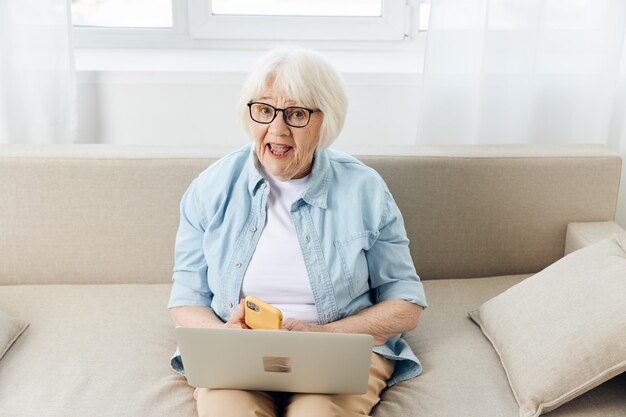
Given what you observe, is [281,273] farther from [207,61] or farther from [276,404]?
[207,61]

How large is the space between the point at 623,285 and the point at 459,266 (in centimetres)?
59

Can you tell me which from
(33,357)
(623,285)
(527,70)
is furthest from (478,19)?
(33,357)

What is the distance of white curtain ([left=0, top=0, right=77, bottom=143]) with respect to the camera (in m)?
2.30

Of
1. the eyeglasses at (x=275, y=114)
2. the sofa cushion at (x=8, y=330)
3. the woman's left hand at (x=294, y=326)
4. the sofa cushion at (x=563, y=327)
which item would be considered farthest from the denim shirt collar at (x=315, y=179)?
the sofa cushion at (x=8, y=330)

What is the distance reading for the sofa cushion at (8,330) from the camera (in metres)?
1.84

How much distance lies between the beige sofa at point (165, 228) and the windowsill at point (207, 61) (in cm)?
42

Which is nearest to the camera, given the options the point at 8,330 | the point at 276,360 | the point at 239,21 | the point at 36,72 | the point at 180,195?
the point at 276,360

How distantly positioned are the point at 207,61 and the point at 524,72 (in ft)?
3.39

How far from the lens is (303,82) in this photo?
5.45 ft

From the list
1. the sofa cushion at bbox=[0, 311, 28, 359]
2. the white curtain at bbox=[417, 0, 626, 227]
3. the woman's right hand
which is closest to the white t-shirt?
the woman's right hand

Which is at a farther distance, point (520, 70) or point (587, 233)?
point (520, 70)

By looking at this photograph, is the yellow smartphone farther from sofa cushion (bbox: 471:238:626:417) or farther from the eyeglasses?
sofa cushion (bbox: 471:238:626:417)

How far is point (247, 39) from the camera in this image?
2680 mm

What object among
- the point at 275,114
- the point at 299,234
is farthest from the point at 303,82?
the point at 299,234
